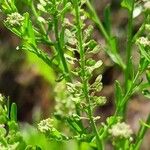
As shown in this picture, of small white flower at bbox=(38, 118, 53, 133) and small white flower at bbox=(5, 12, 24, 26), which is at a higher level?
small white flower at bbox=(5, 12, 24, 26)

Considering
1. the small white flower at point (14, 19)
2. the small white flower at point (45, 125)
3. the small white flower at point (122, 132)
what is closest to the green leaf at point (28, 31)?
the small white flower at point (14, 19)

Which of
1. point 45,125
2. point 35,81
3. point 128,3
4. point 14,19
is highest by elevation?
point 14,19

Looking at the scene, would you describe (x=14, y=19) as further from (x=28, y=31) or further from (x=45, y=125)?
(x=45, y=125)

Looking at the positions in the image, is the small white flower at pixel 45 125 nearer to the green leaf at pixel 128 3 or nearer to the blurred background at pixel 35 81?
the green leaf at pixel 128 3

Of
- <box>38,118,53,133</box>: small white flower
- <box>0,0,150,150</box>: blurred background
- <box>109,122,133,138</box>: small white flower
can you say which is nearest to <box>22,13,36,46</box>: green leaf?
<box>38,118,53,133</box>: small white flower

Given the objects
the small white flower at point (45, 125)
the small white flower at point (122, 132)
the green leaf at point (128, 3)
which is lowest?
the small white flower at point (45, 125)

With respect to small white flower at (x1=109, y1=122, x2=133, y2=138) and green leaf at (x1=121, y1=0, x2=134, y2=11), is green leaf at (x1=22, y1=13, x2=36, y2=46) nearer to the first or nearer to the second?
green leaf at (x1=121, y1=0, x2=134, y2=11)

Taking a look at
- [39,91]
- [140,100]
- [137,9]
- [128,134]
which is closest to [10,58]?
[39,91]

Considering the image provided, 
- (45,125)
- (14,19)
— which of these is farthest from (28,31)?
(45,125)
